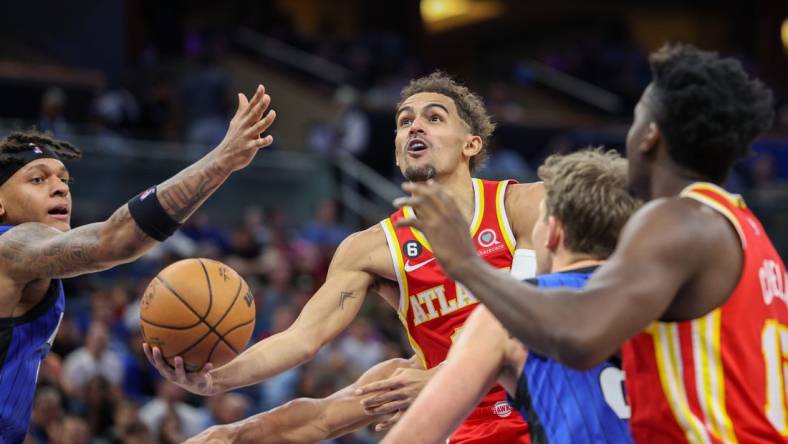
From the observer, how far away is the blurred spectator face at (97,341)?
9.98 metres

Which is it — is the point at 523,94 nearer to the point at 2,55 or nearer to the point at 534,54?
the point at 534,54

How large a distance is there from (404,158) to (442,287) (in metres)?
0.77

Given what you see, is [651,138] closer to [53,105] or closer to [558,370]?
[558,370]

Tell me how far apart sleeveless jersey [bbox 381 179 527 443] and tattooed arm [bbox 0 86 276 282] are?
128 centimetres

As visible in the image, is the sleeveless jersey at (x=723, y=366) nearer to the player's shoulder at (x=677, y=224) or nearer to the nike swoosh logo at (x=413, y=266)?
the player's shoulder at (x=677, y=224)

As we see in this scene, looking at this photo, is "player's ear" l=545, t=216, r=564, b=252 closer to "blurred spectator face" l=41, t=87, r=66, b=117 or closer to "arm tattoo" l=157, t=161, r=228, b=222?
"arm tattoo" l=157, t=161, r=228, b=222

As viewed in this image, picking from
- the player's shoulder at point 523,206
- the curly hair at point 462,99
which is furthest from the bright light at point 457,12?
the player's shoulder at point 523,206

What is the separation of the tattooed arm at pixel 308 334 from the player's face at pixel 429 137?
1.45 feet

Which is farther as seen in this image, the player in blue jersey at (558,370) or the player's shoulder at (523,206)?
the player's shoulder at (523,206)

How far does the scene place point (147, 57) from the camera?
1997cm

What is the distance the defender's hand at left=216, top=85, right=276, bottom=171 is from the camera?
4586mm

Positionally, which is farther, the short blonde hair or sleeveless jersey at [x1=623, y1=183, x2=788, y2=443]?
the short blonde hair

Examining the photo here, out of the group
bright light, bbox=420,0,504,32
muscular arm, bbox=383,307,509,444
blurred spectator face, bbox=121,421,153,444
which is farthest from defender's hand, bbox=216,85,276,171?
bright light, bbox=420,0,504,32

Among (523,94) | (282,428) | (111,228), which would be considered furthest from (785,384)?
(523,94)
